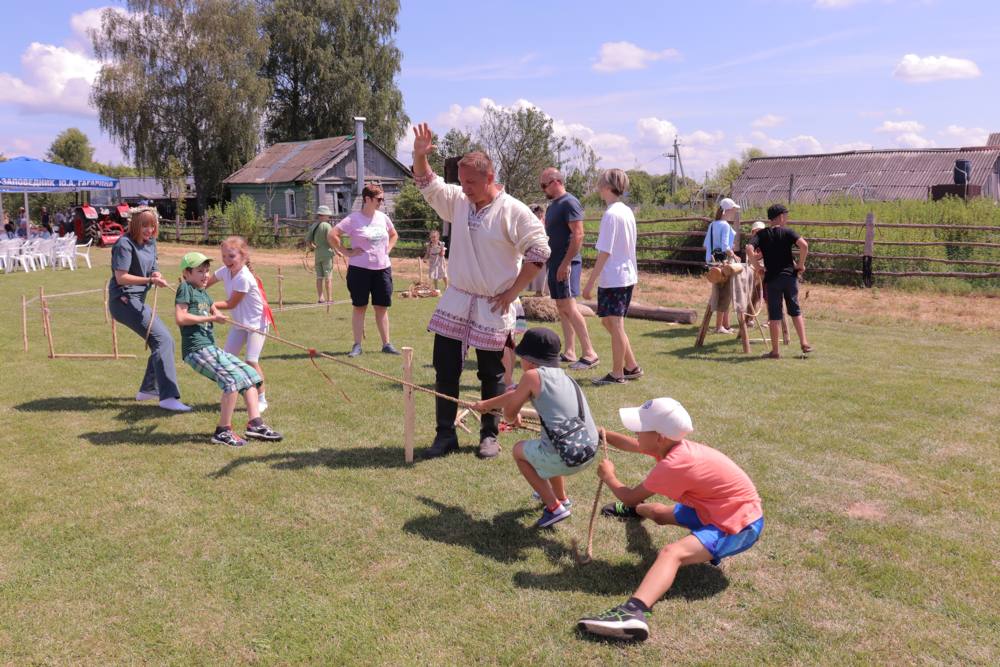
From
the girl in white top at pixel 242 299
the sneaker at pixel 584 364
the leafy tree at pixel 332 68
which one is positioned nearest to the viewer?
the girl in white top at pixel 242 299

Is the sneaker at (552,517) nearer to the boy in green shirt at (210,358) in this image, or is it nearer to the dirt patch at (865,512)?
the dirt patch at (865,512)

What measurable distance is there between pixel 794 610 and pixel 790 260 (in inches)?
237

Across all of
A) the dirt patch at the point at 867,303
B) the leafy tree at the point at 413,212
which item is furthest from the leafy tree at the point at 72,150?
the dirt patch at the point at 867,303

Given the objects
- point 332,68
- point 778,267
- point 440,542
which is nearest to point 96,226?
point 332,68

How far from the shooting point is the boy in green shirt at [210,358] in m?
5.49

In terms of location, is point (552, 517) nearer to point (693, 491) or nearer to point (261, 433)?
point (693, 491)

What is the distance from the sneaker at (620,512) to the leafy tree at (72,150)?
303ft

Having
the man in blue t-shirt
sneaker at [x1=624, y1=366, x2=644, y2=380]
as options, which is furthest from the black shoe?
sneaker at [x1=624, y1=366, x2=644, y2=380]

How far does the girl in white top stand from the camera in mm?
6109

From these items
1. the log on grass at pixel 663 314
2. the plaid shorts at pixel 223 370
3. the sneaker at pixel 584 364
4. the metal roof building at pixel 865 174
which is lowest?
the sneaker at pixel 584 364

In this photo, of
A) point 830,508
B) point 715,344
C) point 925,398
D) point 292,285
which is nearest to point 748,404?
point 925,398

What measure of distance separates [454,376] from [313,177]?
32.2 meters

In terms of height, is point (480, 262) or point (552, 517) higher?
point (480, 262)

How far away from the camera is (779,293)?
28.1ft
